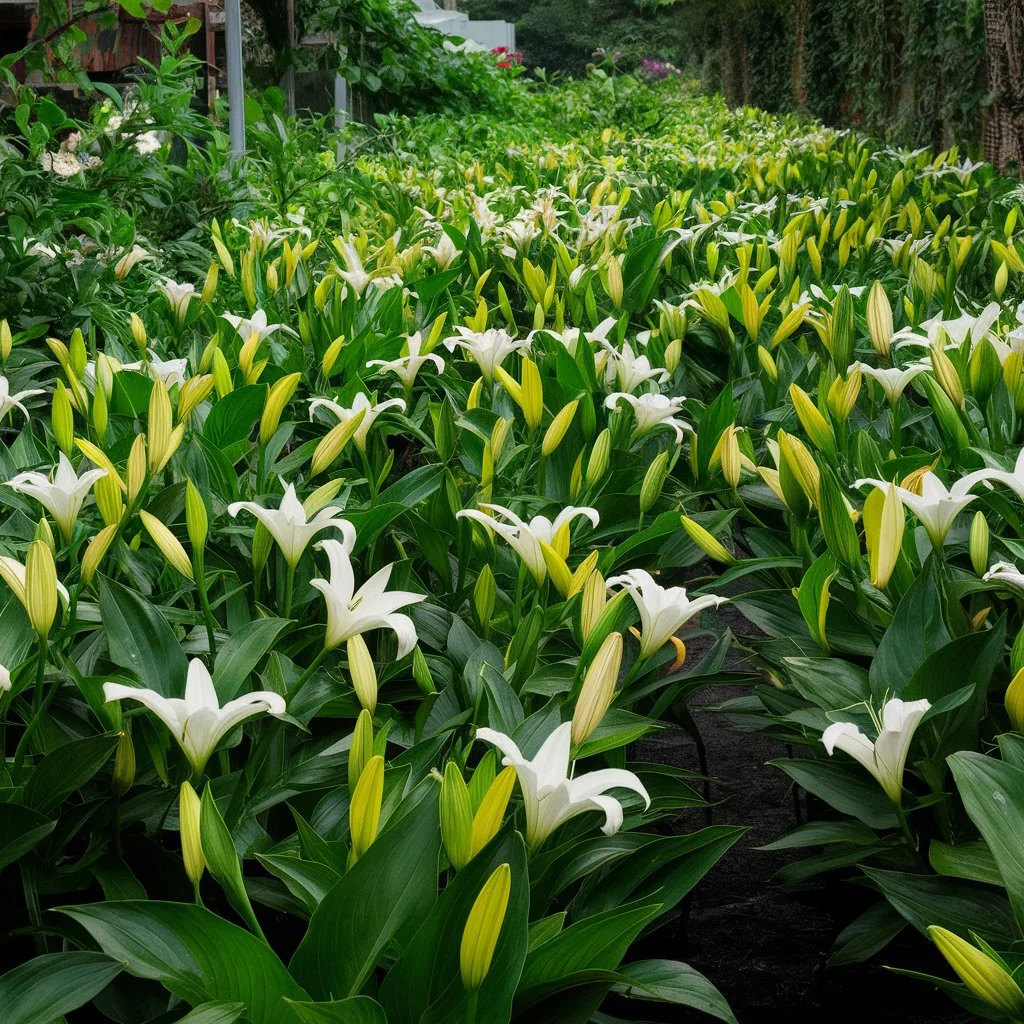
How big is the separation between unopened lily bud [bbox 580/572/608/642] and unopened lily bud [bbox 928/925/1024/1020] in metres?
0.54

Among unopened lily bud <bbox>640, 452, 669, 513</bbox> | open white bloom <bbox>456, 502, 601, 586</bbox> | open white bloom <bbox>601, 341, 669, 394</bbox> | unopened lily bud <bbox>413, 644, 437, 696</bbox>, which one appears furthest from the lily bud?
unopened lily bud <bbox>413, 644, 437, 696</bbox>

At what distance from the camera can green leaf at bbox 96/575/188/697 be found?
1.24m

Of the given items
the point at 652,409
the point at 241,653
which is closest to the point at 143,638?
the point at 241,653

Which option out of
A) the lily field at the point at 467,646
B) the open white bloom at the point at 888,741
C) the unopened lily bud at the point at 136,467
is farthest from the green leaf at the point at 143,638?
the open white bloom at the point at 888,741

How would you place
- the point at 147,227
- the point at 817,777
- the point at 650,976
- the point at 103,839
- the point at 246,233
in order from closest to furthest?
1. the point at 650,976
2. the point at 103,839
3. the point at 817,777
4. the point at 147,227
5. the point at 246,233

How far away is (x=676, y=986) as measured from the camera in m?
1.04

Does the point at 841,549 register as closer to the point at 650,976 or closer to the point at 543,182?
the point at 650,976

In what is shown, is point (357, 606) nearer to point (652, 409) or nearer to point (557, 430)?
point (557, 430)

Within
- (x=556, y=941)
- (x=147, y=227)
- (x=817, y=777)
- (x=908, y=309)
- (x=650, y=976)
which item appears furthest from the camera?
(x=147, y=227)

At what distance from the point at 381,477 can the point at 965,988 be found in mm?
1192

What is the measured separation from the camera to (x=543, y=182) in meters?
5.91

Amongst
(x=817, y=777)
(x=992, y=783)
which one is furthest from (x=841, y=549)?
(x=992, y=783)

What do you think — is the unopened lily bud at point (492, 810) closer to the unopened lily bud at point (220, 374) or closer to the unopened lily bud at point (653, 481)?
the unopened lily bud at point (653, 481)

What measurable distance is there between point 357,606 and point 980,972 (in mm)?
688
